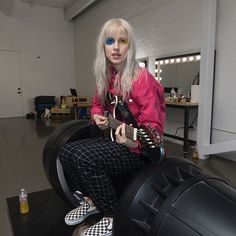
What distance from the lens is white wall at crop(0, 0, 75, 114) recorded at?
7203 millimetres

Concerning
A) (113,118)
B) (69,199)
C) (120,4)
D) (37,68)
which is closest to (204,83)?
(113,118)

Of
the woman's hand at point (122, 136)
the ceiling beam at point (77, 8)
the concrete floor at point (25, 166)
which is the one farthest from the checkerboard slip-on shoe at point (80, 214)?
the ceiling beam at point (77, 8)

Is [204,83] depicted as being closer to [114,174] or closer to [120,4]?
[114,174]

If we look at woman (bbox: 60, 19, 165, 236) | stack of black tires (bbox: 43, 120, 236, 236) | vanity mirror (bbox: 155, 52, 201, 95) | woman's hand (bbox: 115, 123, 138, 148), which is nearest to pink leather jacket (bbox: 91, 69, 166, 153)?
woman (bbox: 60, 19, 165, 236)

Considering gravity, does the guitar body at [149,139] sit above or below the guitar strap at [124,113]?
below

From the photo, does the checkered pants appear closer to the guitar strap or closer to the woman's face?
the guitar strap

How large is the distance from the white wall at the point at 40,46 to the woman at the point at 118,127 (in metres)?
6.72

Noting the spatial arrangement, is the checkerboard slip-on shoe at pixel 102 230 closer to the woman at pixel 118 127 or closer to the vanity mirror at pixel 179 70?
the woman at pixel 118 127

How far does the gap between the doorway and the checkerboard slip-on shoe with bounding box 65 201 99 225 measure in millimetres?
6591

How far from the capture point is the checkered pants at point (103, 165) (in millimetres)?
1304

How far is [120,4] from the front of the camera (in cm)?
554

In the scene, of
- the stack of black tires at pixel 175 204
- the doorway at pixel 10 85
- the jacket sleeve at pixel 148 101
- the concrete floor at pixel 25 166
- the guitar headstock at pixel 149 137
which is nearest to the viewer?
the stack of black tires at pixel 175 204

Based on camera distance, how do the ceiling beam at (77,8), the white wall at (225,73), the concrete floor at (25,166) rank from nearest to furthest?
1. the concrete floor at (25,166)
2. the white wall at (225,73)
3. the ceiling beam at (77,8)

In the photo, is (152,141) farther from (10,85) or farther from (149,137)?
(10,85)
